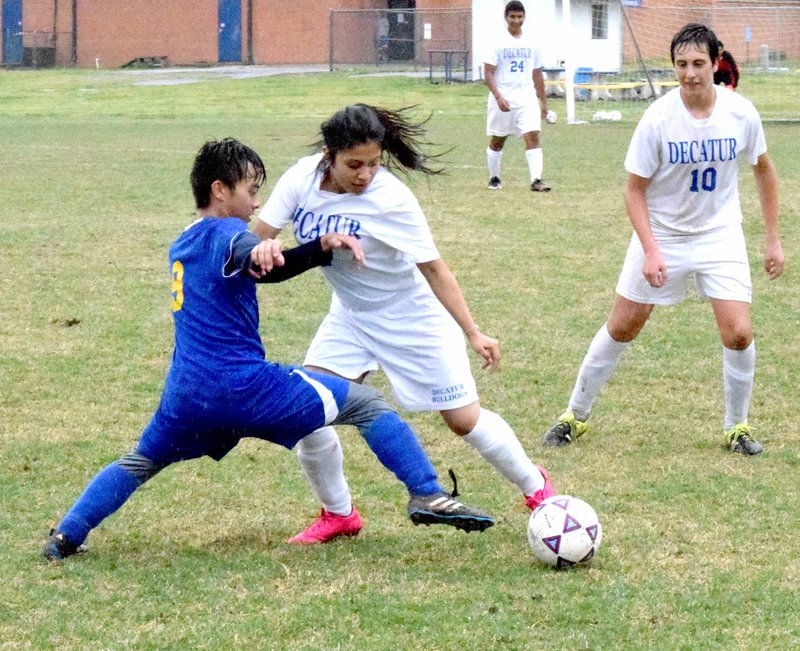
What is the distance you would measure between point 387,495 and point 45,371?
8.68 feet

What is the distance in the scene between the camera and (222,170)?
4191 millimetres

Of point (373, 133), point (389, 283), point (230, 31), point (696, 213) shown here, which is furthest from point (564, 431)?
point (230, 31)

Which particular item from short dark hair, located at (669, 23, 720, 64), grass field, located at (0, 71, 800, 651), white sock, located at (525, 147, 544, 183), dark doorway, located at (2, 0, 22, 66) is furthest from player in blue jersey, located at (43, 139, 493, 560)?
dark doorway, located at (2, 0, 22, 66)

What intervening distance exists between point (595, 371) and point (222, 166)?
92.2 inches

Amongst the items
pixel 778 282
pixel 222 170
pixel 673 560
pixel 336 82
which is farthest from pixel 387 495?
pixel 336 82

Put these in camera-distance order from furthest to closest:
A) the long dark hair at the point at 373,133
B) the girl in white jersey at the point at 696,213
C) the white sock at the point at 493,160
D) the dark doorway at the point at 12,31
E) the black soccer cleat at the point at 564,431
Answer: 1. the dark doorway at the point at 12,31
2. the white sock at the point at 493,160
3. the black soccer cleat at the point at 564,431
4. the girl in white jersey at the point at 696,213
5. the long dark hair at the point at 373,133

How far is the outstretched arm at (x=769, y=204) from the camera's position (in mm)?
5578

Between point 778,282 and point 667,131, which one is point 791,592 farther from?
point 778,282

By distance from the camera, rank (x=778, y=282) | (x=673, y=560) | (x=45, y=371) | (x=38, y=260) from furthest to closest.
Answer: (x=38, y=260) < (x=778, y=282) < (x=45, y=371) < (x=673, y=560)

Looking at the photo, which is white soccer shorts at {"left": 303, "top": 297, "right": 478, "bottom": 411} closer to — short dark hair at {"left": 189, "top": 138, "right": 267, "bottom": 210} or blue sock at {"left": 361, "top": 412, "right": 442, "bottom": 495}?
blue sock at {"left": 361, "top": 412, "right": 442, "bottom": 495}

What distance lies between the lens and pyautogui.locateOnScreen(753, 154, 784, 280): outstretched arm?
558 centimetres

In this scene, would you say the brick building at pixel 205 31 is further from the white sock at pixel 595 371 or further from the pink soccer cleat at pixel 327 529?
the pink soccer cleat at pixel 327 529

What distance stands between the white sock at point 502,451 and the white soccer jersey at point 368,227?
497 mm

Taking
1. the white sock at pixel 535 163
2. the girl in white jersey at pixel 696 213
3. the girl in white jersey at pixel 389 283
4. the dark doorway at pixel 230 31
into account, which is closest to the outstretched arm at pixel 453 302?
the girl in white jersey at pixel 389 283
